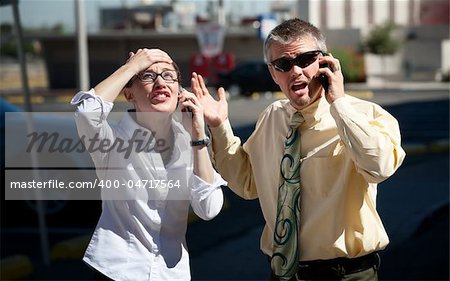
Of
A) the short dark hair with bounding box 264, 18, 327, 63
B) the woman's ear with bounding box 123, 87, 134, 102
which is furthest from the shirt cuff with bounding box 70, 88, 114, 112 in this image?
the short dark hair with bounding box 264, 18, 327, 63

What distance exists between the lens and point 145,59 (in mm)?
3740

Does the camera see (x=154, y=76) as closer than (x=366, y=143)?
No

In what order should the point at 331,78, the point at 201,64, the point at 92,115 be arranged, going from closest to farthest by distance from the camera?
1. the point at 331,78
2. the point at 92,115
3. the point at 201,64

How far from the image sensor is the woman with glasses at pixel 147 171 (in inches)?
146

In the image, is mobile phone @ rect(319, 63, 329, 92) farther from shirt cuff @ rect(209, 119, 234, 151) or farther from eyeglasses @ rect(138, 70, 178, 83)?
eyeglasses @ rect(138, 70, 178, 83)

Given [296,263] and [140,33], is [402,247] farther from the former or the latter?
[140,33]

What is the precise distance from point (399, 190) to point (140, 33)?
32.5 meters

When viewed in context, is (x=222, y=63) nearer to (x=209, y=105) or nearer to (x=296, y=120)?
(x=209, y=105)

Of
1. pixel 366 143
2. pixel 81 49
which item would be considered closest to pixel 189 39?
pixel 81 49

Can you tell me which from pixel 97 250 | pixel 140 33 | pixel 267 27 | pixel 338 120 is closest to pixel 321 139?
pixel 338 120

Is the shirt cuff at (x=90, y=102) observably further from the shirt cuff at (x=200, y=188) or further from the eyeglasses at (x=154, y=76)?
the shirt cuff at (x=200, y=188)

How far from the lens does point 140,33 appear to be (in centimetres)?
4234

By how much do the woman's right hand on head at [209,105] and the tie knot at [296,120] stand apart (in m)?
0.30

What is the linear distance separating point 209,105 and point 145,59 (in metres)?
0.34
